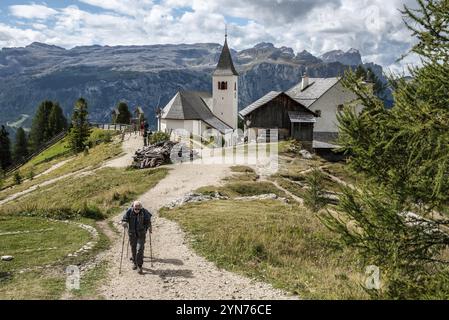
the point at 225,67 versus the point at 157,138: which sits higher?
the point at 225,67

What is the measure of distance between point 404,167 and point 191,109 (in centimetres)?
6477

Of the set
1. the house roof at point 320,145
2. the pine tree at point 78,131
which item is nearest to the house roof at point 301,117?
the house roof at point 320,145

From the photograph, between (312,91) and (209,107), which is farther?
(209,107)

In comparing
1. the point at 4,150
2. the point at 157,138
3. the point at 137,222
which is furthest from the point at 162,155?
the point at 4,150

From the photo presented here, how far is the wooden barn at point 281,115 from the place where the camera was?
202ft

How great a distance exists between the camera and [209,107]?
80.8 m

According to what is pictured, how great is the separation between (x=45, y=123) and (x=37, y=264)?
99.4 m

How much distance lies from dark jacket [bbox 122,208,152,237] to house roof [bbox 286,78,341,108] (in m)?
52.1

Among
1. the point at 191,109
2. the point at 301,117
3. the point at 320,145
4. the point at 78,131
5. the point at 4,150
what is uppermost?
the point at 191,109

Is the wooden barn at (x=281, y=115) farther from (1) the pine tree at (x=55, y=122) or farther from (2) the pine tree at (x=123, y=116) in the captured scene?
(1) the pine tree at (x=55, y=122)

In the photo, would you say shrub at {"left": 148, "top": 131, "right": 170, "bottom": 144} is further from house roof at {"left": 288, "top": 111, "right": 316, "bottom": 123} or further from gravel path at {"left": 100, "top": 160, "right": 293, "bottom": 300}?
gravel path at {"left": 100, "top": 160, "right": 293, "bottom": 300}

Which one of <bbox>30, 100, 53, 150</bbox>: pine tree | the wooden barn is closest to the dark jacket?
the wooden barn

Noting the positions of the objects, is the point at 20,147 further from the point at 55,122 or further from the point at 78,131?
the point at 78,131

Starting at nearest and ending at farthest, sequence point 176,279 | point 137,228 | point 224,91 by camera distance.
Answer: point 176,279, point 137,228, point 224,91
